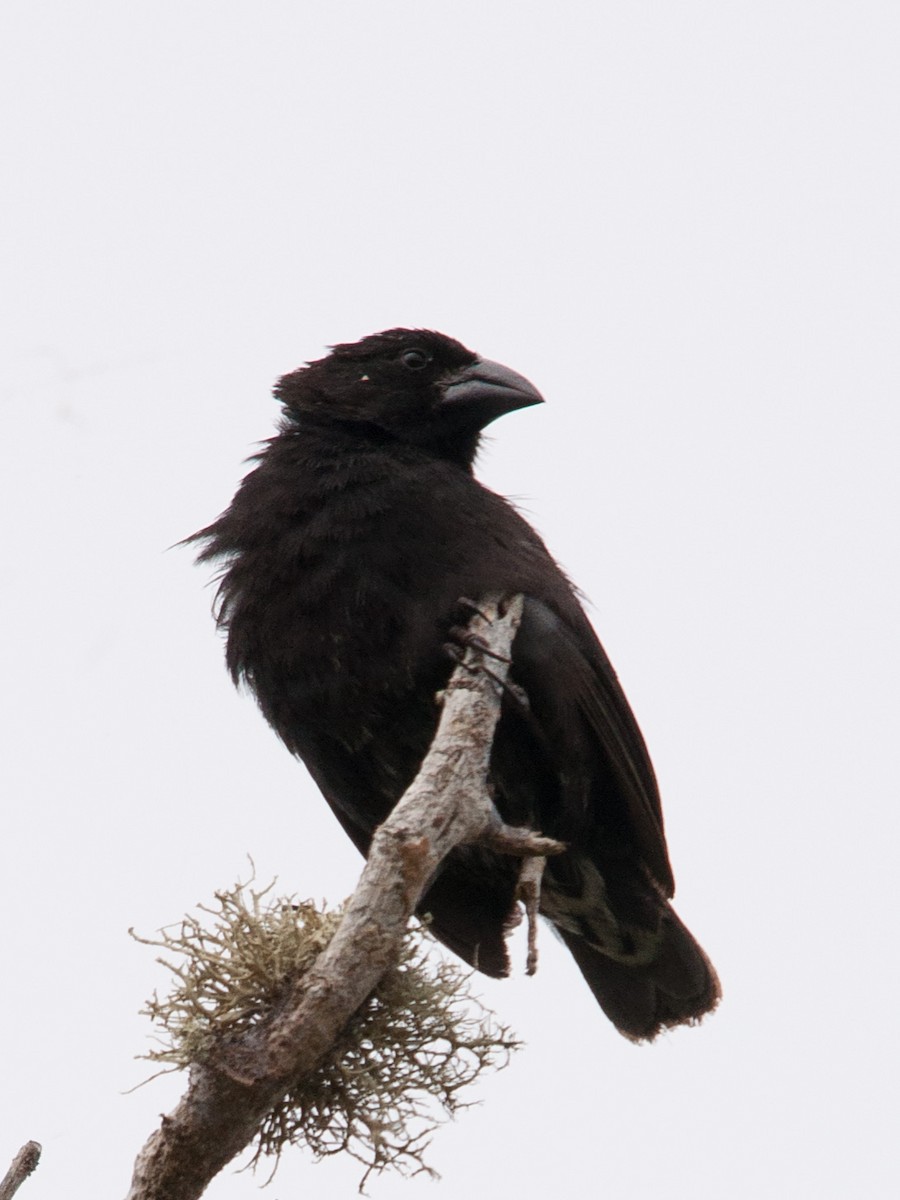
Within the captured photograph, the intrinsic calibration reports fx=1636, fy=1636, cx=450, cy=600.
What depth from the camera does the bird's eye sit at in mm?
4766

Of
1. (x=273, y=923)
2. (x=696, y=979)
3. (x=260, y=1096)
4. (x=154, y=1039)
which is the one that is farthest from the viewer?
(x=696, y=979)

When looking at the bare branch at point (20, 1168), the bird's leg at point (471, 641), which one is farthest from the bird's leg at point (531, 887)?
the bare branch at point (20, 1168)

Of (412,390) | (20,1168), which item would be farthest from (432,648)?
(20,1168)

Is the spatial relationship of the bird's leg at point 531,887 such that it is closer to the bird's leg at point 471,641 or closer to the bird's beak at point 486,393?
the bird's leg at point 471,641

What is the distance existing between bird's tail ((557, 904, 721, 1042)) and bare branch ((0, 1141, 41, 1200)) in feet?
8.47

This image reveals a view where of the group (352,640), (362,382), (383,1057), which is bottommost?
(383,1057)

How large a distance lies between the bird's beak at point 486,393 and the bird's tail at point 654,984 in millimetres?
1518

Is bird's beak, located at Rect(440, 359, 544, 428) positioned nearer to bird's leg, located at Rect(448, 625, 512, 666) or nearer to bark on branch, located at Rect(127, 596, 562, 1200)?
bird's leg, located at Rect(448, 625, 512, 666)

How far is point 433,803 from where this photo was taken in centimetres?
284

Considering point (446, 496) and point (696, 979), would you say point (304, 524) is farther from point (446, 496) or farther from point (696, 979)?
point (696, 979)

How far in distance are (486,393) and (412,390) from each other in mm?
213

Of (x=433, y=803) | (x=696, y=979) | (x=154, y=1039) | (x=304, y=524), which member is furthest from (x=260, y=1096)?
(x=696, y=979)

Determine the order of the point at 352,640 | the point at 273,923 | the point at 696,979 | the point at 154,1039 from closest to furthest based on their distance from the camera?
the point at 154,1039 → the point at 273,923 → the point at 352,640 → the point at 696,979

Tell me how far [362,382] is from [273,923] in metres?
2.08
